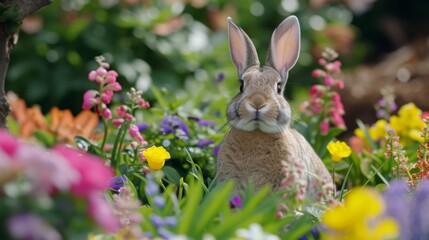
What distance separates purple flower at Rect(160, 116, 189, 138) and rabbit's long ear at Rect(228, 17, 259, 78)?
1.73ft

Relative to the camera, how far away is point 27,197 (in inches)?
74.7

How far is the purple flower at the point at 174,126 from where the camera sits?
3.69 metres

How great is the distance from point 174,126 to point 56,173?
1.88 metres

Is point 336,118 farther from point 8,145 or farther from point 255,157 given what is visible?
point 8,145

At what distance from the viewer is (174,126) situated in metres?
3.71

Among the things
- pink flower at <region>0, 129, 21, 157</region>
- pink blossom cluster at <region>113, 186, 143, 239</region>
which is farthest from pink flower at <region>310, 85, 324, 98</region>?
pink flower at <region>0, 129, 21, 157</region>

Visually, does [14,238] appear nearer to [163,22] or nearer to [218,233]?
A: [218,233]

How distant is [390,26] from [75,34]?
147 inches

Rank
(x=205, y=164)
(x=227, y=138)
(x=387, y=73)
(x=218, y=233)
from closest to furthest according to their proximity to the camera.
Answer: (x=218, y=233) → (x=227, y=138) → (x=205, y=164) → (x=387, y=73)

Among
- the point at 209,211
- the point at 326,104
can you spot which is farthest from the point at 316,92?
the point at 209,211

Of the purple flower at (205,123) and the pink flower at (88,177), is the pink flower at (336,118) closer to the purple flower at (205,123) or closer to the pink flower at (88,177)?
the purple flower at (205,123)

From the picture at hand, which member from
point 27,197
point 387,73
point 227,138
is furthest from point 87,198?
point 387,73

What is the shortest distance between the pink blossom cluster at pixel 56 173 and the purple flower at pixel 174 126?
1.70m

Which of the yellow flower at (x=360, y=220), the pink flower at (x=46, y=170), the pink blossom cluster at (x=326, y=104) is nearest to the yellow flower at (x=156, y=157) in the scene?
the pink flower at (x=46, y=170)
